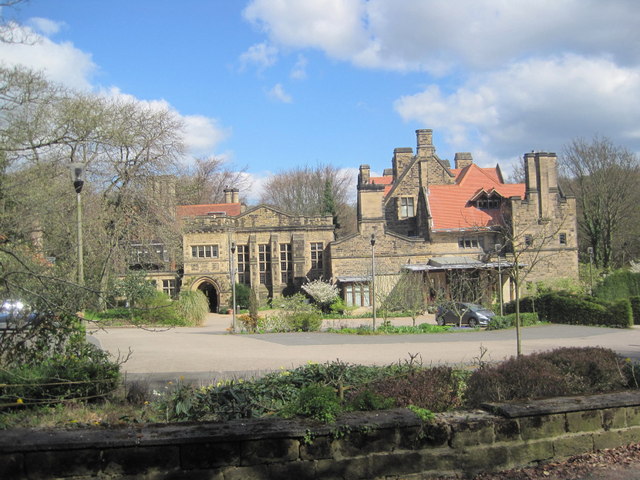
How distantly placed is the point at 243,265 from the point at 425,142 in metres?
19.3

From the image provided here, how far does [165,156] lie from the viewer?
37.2m

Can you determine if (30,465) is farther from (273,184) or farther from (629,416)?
(273,184)

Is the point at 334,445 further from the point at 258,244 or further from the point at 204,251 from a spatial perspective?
the point at 258,244

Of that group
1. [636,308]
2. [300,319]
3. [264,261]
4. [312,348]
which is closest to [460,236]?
[264,261]

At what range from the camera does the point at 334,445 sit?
4336 mm

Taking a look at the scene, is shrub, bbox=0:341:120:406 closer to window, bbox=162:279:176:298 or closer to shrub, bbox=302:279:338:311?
shrub, bbox=302:279:338:311

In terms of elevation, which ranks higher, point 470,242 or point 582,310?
point 470,242

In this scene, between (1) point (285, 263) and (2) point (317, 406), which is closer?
(2) point (317, 406)

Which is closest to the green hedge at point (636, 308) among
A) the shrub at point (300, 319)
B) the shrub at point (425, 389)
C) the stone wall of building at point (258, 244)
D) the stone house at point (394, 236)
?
the stone house at point (394, 236)

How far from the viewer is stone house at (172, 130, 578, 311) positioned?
43156 millimetres

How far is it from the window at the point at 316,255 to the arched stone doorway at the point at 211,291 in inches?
312

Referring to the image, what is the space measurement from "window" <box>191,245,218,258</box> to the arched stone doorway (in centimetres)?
210

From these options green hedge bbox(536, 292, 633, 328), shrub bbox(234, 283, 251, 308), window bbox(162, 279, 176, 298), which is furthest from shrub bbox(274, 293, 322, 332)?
window bbox(162, 279, 176, 298)

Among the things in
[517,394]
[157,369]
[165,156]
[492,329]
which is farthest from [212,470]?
[165,156]
